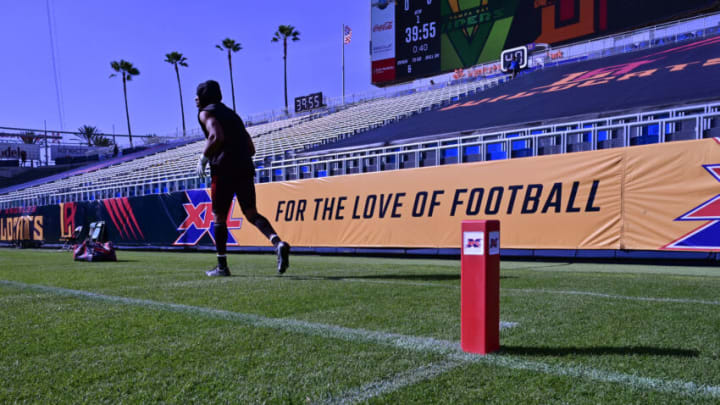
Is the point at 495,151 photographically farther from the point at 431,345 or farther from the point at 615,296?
the point at 431,345

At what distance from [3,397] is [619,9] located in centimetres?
2559

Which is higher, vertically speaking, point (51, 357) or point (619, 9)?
point (619, 9)

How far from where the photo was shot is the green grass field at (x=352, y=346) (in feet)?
5.56

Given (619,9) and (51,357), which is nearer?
(51,357)

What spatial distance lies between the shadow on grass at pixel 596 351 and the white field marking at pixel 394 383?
0.33 meters

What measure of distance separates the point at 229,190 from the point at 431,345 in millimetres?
3380

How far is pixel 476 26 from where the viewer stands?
26.2 meters

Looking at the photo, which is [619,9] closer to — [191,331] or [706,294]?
[706,294]

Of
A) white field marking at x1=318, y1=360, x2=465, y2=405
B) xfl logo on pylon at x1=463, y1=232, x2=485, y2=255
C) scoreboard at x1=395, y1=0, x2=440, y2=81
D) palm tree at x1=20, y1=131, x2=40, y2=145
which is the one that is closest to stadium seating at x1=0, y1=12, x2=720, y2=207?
scoreboard at x1=395, y1=0, x2=440, y2=81

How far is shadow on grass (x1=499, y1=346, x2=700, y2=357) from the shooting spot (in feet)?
6.81

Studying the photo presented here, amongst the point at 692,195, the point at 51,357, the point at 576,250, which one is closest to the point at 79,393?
the point at 51,357

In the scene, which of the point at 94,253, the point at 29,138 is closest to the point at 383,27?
the point at 94,253

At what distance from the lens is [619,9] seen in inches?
862

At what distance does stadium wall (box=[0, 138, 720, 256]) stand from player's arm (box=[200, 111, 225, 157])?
3.92 m
